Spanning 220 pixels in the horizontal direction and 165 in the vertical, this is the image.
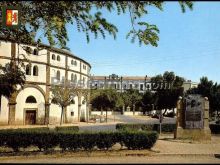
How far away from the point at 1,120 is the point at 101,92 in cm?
2427

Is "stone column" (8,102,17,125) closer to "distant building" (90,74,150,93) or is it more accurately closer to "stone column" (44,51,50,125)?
"stone column" (44,51,50,125)

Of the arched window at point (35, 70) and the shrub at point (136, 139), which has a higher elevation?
the arched window at point (35, 70)

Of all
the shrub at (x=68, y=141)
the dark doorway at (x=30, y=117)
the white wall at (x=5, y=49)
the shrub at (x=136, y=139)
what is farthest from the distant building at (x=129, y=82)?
the shrub at (x=68, y=141)

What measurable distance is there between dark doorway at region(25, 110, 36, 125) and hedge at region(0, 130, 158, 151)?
2803 cm

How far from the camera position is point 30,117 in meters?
49.1

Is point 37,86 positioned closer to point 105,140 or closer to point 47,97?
point 47,97

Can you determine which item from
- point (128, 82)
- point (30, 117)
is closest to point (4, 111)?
point (30, 117)

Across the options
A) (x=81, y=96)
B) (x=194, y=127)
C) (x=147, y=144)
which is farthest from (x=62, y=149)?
(x=81, y=96)

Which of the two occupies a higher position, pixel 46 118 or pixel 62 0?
pixel 62 0

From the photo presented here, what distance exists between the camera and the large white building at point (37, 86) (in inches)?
1793

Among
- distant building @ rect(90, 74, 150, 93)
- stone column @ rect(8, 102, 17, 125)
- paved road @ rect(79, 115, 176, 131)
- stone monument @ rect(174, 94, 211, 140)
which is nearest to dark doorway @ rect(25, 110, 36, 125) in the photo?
stone column @ rect(8, 102, 17, 125)

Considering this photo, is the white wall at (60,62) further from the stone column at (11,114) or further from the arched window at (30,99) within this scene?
the stone column at (11,114)

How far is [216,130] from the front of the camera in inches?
1602

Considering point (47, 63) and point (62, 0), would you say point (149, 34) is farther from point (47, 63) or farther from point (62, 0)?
point (47, 63)
